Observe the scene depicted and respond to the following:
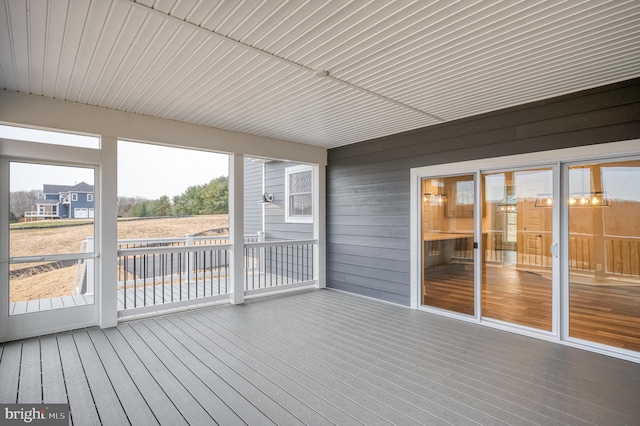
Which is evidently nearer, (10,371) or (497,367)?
(10,371)

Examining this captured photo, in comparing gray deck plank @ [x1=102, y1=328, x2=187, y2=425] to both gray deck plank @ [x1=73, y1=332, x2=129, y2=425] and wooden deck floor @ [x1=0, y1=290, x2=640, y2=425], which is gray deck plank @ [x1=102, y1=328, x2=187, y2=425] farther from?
gray deck plank @ [x1=73, y1=332, x2=129, y2=425]

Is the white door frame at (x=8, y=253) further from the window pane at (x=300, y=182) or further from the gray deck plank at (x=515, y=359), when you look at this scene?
the window pane at (x=300, y=182)

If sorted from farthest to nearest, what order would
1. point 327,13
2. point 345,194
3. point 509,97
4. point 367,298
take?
point 345,194
point 367,298
point 509,97
point 327,13

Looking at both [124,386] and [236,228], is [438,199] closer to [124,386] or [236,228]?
[236,228]

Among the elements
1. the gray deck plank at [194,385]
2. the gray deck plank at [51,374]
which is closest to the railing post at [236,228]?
the gray deck plank at [194,385]

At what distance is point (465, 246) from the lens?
15.4ft

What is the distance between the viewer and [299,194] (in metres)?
7.49

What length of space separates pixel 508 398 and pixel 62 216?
5.14 meters

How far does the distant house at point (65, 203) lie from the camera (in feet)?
13.4

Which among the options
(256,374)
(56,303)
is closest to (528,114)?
(256,374)

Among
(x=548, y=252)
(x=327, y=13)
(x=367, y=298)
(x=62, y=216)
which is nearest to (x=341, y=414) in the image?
(x=327, y=13)

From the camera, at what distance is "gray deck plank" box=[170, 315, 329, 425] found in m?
2.43

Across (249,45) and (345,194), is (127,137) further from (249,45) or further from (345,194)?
A: (345,194)

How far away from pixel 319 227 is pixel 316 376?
3.88 m
